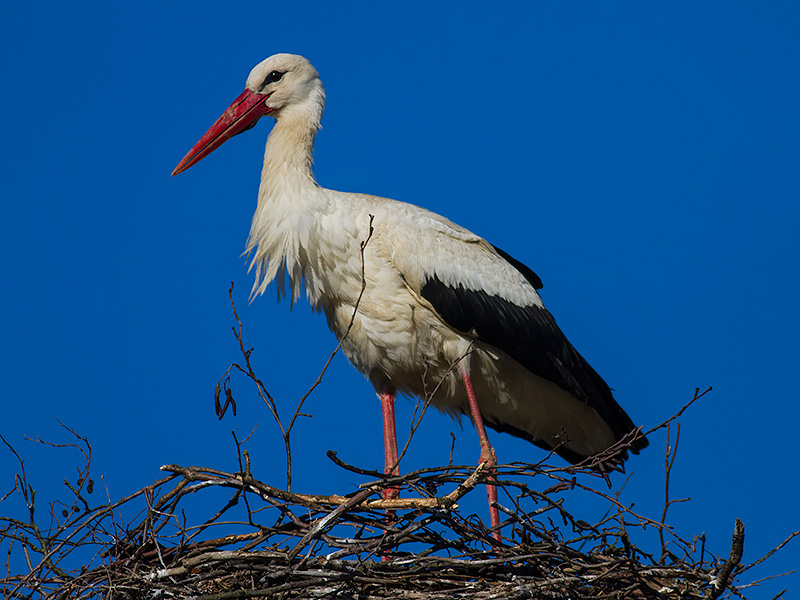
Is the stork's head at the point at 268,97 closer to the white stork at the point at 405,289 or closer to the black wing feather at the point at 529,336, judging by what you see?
the white stork at the point at 405,289

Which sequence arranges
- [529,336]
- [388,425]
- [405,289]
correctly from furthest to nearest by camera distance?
[388,425]
[529,336]
[405,289]

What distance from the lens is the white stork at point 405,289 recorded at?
6.16 meters

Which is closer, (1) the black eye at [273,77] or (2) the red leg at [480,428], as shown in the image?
(2) the red leg at [480,428]

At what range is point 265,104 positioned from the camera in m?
6.78

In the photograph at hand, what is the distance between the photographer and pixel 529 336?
650 cm

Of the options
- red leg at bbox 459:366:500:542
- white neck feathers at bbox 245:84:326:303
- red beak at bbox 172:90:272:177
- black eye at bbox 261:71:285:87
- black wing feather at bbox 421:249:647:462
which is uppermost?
black eye at bbox 261:71:285:87

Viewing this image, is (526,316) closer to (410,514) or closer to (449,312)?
(449,312)

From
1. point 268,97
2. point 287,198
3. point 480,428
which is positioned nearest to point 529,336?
point 480,428

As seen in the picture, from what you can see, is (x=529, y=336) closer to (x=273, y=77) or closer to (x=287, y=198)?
(x=287, y=198)

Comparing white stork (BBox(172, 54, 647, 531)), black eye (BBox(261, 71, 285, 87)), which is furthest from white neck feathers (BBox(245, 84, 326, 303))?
black eye (BBox(261, 71, 285, 87))

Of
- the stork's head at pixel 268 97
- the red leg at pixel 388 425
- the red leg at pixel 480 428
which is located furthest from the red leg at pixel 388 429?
the stork's head at pixel 268 97

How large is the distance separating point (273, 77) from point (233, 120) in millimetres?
352

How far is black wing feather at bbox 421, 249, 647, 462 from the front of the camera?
621 cm

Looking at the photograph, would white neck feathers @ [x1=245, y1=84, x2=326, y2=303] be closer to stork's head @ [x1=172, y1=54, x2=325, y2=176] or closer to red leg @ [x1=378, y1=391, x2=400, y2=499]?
stork's head @ [x1=172, y1=54, x2=325, y2=176]
